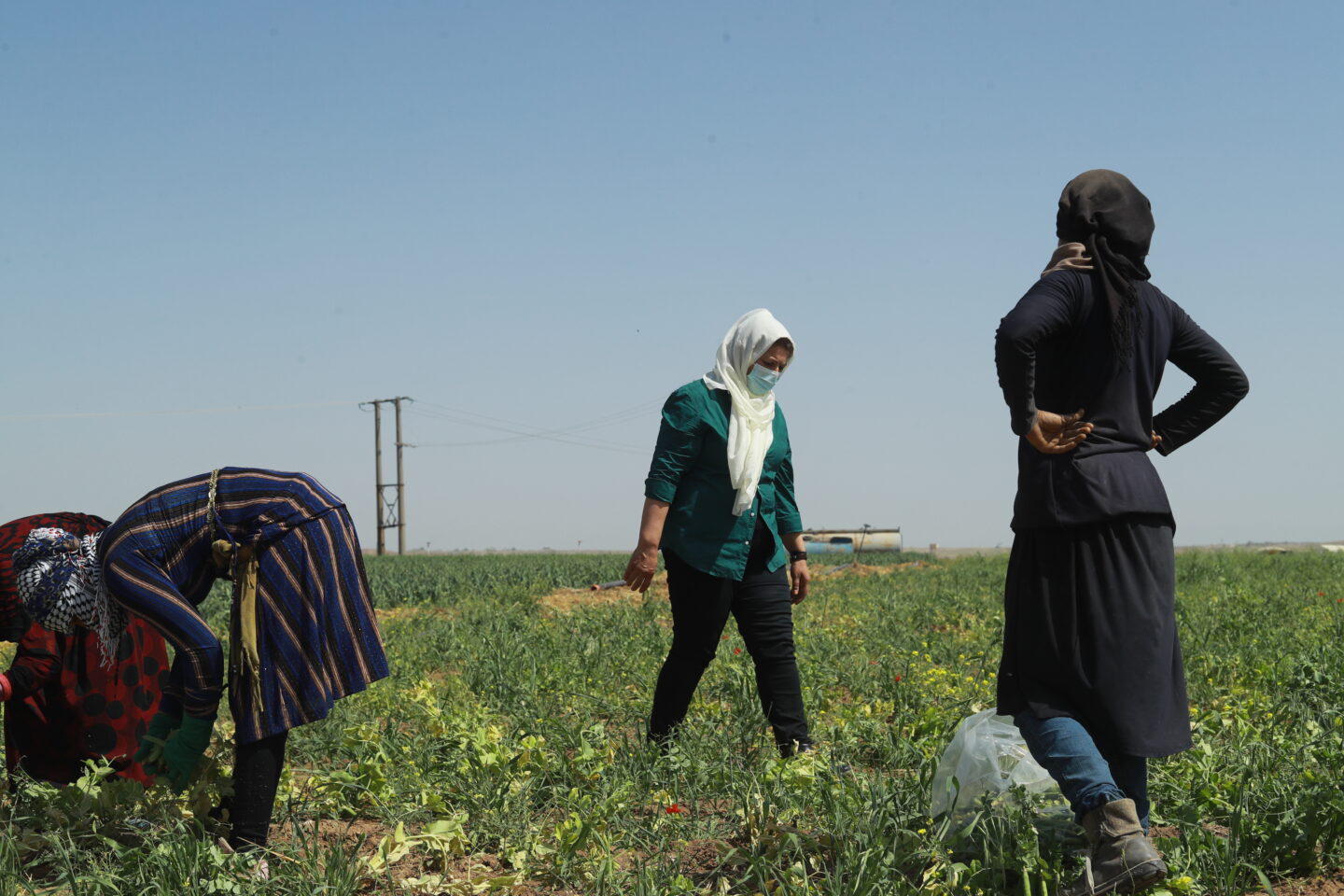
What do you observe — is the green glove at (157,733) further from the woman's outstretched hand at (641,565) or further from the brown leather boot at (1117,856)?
the brown leather boot at (1117,856)

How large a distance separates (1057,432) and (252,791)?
7.91 feet

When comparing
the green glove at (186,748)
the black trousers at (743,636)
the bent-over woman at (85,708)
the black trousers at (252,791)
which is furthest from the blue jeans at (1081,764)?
the bent-over woman at (85,708)

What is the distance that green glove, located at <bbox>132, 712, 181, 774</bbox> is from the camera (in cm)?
331

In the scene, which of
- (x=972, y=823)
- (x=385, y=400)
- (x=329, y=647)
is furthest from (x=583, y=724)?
(x=385, y=400)

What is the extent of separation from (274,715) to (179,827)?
416 millimetres

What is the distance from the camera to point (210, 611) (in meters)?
14.4

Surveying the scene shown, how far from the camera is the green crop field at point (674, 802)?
2900 mm

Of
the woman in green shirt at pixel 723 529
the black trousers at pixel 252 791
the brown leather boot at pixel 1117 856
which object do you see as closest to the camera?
the brown leather boot at pixel 1117 856

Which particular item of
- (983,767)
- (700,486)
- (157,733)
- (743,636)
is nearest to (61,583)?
(157,733)

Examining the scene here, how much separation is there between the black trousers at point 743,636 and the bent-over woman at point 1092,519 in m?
1.48

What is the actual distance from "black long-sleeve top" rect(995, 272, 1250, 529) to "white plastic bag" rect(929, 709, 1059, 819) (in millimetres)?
661

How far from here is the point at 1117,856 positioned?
99.3 inches

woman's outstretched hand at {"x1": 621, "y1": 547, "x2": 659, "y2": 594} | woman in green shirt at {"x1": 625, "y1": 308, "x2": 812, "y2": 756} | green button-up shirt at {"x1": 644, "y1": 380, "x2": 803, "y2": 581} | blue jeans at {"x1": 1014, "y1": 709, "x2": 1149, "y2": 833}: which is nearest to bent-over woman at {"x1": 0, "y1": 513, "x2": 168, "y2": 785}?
woman's outstretched hand at {"x1": 621, "y1": 547, "x2": 659, "y2": 594}

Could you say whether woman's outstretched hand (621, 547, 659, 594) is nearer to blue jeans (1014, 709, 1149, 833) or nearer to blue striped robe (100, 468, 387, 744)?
blue striped robe (100, 468, 387, 744)
